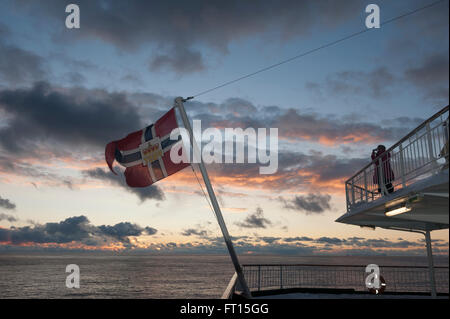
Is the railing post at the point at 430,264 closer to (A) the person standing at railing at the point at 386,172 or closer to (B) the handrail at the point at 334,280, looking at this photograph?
(B) the handrail at the point at 334,280

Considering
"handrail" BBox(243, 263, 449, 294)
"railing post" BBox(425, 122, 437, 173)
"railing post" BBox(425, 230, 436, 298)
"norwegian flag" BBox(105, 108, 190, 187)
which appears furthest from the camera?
"handrail" BBox(243, 263, 449, 294)

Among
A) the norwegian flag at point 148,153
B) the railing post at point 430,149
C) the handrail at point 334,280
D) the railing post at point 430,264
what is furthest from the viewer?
the handrail at point 334,280

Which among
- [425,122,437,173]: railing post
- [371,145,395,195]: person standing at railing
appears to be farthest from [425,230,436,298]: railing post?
[425,122,437,173]: railing post

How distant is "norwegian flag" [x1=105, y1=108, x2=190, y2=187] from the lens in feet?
35.0

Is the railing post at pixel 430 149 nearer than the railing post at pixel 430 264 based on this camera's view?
Yes

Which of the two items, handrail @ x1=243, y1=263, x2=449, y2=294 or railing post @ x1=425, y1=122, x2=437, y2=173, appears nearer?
railing post @ x1=425, y1=122, x2=437, y2=173

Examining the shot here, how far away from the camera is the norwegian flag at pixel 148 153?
1068cm

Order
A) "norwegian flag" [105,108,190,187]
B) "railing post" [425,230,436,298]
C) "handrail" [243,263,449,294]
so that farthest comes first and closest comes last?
"handrail" [243,263,449,294] → "railing post" [425,230,436,298] → "norwegian flag" [105,108,190,187]

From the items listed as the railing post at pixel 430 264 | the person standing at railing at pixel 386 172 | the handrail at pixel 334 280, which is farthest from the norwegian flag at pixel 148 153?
the railing post at pixel 430 264

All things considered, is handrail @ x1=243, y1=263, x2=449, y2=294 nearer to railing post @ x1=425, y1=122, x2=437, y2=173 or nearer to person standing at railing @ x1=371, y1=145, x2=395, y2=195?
→ person standing at railing @ x1=371, y1=145, x2=395, y2=195

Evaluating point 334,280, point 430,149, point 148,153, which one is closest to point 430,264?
point 430,149
